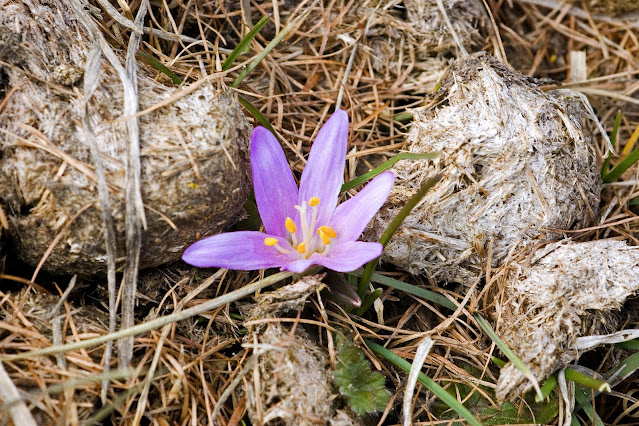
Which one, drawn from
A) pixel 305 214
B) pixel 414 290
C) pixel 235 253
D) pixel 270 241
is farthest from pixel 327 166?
pixel 414 290

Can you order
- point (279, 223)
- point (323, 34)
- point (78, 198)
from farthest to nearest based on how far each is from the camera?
point (323, 34) < point (279, 223) < point (78, 198)

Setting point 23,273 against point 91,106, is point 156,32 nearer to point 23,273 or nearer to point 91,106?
point 91,106

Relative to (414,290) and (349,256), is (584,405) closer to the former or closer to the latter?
(414,290)

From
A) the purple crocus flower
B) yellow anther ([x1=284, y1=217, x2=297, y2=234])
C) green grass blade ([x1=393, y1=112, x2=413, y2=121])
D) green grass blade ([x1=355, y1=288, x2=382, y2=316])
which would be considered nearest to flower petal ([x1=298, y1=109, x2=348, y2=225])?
the purple crocus flower

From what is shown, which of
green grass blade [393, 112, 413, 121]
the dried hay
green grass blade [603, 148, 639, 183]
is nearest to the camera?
green grass blade [603, 148, 639, 183]

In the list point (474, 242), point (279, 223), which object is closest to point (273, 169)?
point (279, 223)

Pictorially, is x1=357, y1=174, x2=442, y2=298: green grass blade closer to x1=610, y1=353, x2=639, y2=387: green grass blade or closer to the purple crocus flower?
the purple crocus flower
